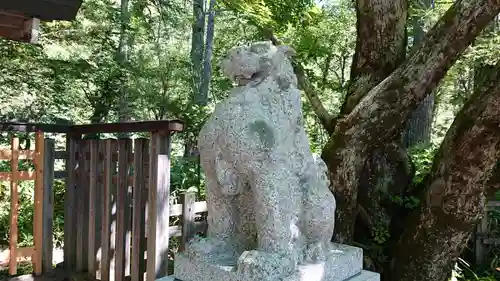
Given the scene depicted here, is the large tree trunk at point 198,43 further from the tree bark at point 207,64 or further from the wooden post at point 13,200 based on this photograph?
the wooden post at point 13,200

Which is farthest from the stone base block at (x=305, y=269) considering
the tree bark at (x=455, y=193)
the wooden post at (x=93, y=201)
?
the wooden post at (x=93, y=201)

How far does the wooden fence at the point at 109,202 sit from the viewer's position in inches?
154

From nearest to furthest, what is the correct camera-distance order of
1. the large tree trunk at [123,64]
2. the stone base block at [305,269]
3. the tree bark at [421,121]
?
the stone base block at [305,269]
the tree bark at [421,121]
the large tree trunk at [123,64]

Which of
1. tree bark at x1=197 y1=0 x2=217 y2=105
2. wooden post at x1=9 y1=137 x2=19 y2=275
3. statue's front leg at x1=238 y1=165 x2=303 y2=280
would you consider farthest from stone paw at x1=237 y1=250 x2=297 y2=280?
tree bark at x1=197 y1=0 x2=217 y2=105

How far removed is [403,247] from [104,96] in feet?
17.9

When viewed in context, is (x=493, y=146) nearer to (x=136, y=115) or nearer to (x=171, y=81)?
(x=171, y=81)

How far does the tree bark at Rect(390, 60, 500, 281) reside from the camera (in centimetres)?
388

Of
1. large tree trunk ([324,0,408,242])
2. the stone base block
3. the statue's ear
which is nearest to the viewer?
the stone base block

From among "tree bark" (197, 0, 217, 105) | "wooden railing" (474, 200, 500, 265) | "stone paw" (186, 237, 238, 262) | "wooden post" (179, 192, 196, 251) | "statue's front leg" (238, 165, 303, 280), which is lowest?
"wooden railing" (474, 200, 500, 265)

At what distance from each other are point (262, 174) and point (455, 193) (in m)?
2.66

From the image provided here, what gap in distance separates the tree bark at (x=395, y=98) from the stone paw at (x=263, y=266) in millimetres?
2423

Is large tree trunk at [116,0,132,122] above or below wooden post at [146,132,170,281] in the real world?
above

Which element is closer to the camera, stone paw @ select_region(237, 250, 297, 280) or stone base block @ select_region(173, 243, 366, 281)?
stone paw @ select_region(237, 250, 297, 280)

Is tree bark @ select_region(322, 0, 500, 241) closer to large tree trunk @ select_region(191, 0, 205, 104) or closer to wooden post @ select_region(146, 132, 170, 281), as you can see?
wooden post @ select_region(146, 132, 170, 281)
